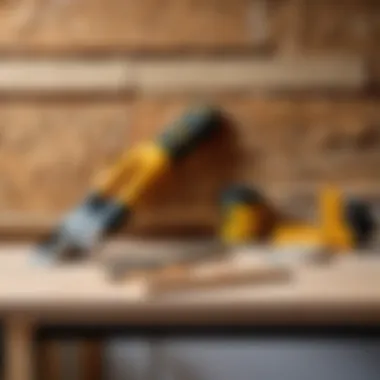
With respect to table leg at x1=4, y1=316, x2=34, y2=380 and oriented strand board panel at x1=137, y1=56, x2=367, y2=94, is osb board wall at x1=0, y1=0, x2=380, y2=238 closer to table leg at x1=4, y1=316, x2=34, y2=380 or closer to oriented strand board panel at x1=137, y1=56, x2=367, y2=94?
oriented strand board panel at x1=137, y1=56, x2=367, y2=94

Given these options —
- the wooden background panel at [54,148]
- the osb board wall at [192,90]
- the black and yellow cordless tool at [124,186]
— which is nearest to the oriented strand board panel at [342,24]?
the osb board wall at [192,90]

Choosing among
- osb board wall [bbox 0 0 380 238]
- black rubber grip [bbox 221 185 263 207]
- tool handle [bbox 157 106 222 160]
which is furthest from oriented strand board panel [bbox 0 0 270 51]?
black rubber grip [bbox 221 185 263 207]

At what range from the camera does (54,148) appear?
1.44 meters

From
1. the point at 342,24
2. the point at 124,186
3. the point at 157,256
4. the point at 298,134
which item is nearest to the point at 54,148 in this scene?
the point at 124,186

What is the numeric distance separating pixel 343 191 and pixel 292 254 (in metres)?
0.19

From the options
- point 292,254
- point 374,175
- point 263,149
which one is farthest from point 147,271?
point 374,175

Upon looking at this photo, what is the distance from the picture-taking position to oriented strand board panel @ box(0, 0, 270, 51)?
1407 millimetres

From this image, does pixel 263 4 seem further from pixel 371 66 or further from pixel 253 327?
pixel 253 327

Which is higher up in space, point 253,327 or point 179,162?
point 179,162

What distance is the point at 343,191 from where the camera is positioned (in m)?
Result: 1.43

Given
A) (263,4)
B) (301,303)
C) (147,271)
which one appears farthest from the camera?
(263,4)

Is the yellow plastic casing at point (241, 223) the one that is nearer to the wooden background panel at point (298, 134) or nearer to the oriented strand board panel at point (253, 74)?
the wooden background panel at point (298, 134)

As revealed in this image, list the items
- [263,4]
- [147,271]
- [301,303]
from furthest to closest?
1. [263,4]
2. [147,271]
3. [301,303]

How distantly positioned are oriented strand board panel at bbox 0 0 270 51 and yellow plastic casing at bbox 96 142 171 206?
170 mm
